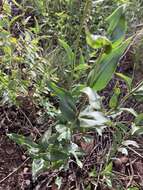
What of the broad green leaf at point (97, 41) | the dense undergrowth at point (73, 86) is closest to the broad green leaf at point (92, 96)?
the dense undergrowth at point (73, 86)

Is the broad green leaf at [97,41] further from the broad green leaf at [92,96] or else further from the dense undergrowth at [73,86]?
the broad green leaf at [92,96]

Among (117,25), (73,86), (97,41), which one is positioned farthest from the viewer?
(73,86)

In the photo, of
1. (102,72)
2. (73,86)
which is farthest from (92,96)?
(73,86)

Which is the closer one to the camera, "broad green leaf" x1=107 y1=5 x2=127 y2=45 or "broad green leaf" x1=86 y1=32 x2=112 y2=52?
"broad green leaf" x1=86 y1=32 x2=112 y2=52

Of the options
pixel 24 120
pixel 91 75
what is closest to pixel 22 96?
pixel 24 120

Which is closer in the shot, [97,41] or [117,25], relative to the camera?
[97,41]

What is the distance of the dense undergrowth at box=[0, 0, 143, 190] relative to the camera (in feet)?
3.07

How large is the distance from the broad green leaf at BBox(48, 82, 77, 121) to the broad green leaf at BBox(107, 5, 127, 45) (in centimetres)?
18

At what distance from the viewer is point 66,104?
998 millimetres

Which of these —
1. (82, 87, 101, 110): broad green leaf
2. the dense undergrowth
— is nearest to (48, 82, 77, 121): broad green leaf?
the dense undergrowth

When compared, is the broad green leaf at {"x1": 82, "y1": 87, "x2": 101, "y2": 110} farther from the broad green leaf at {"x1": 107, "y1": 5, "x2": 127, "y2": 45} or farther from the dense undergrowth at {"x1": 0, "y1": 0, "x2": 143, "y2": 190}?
the broad green leaf at {"x1": 107, "y1": 5, "x2": 127, "y2": 45}

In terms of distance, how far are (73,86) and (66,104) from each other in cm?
10

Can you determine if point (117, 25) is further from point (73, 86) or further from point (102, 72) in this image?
point (73, 86)

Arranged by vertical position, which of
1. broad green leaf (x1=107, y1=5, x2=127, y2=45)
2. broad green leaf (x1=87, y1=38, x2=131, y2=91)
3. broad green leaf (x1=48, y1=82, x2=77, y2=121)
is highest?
broad green leaf (x1=107, y1=5, x2=127, y2=45)
